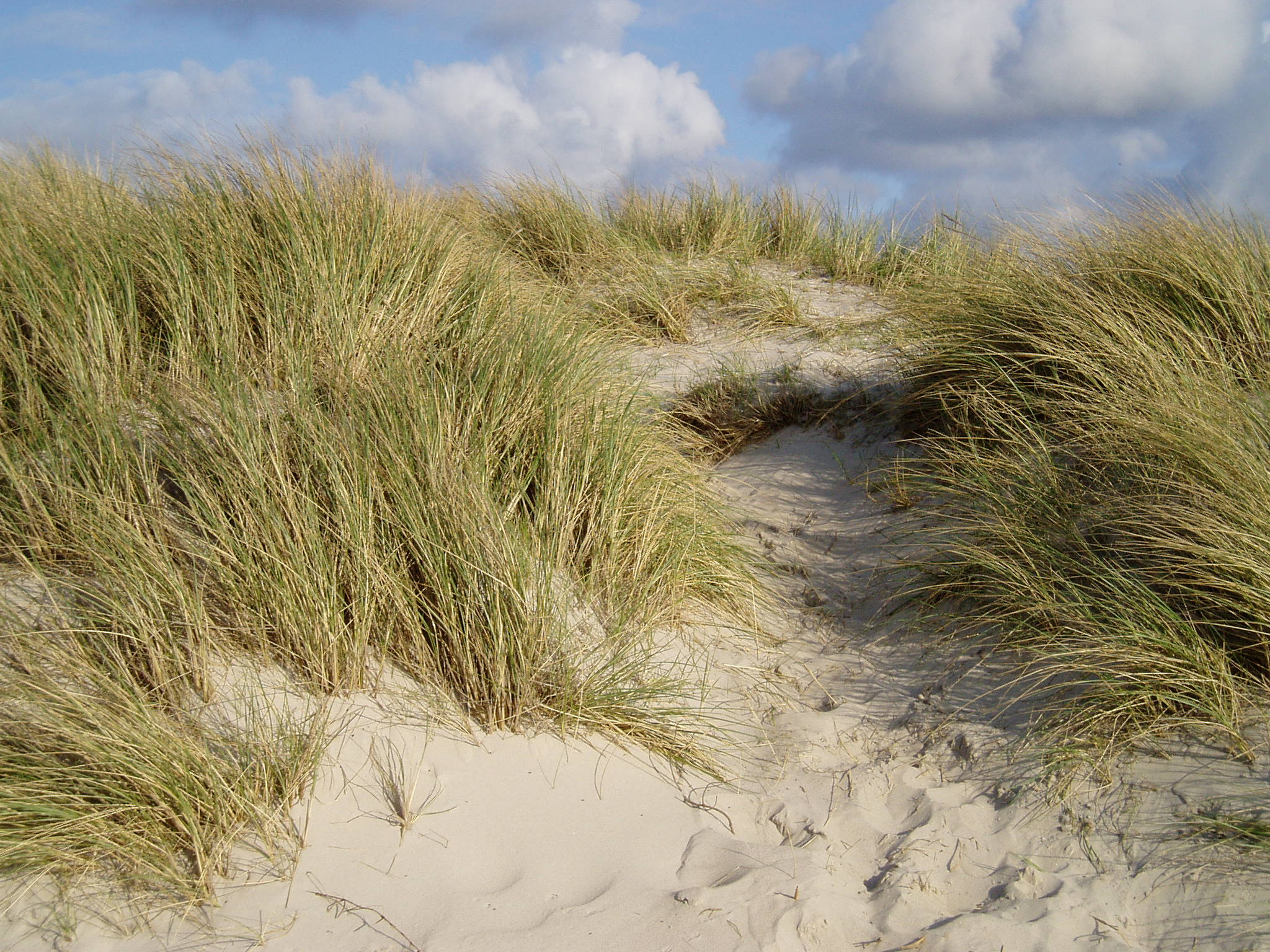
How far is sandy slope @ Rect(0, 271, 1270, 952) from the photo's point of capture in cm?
205

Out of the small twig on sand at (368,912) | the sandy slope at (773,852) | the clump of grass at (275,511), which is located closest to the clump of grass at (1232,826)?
the sandy slope at (773,852)

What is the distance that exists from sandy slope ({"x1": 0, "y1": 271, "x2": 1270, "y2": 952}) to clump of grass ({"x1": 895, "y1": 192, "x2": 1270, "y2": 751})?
0.24 metres

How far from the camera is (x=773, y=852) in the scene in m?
2.41

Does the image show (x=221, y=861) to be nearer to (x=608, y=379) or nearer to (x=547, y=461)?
(x=547, y=461)

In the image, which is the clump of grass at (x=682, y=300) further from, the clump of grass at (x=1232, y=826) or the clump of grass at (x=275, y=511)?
the clump of grass at (x=1232, y=826)

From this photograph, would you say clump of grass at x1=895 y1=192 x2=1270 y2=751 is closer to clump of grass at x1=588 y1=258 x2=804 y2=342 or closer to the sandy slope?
the sandy slope

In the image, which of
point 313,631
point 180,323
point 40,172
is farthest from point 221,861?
point 40,172

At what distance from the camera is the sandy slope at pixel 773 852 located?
2051mm

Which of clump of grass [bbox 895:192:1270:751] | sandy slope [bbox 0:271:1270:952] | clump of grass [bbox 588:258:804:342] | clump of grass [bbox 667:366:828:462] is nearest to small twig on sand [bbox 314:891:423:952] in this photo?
sandy slope [bbox 0:271:1270:952]

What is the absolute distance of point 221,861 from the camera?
2061mm

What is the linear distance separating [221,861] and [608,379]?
2.53 metres

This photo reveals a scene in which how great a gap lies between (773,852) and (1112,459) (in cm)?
183

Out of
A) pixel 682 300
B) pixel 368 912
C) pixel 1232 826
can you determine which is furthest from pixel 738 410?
pixel 368 912

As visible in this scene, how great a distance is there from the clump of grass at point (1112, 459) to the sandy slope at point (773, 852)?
0.24 metres
